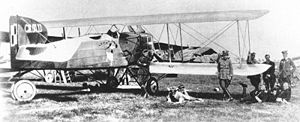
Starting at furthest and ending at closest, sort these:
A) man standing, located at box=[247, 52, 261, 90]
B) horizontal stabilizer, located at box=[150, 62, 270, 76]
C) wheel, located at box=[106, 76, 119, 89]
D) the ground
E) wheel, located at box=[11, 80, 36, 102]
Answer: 1. wheel, located at box=[106, 76, 119, 89]
2. man standing, located at box=[247, 52, 261, 90]
3. horizontal stabilizer, located at box=[150, 62, 270, 76]
4. wheel, located at box=[11, 80, 36, 102]
5. the ground

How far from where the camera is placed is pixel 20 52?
9.41m

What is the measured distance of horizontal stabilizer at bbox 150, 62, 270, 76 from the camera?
10.4 metres

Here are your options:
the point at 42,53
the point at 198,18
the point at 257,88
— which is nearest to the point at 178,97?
the point at 257,88

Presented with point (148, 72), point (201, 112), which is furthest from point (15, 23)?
point (201, 112)

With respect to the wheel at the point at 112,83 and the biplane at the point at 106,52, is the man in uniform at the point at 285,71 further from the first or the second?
the wheel at the point at 112,83

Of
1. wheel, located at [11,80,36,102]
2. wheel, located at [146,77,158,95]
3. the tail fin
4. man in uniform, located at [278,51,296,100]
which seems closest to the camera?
wheel, located at [11,80,36,102]

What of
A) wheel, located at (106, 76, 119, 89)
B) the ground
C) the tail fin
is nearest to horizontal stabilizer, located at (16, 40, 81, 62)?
the tail fin

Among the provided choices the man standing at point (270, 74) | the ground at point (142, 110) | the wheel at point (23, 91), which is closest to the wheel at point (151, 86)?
the ground at point (142, 110)

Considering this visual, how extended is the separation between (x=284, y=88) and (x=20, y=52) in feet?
25.0

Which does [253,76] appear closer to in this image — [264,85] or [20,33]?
[264,85]

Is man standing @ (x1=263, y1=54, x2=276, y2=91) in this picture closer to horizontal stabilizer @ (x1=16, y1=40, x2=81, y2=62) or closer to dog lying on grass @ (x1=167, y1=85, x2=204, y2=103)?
dog lying on grass @ (x1=167, y1=85, x2=204, y2=103)

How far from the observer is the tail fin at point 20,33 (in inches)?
370

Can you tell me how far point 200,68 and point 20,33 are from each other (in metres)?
5.70

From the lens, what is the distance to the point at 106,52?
10.8 meters
